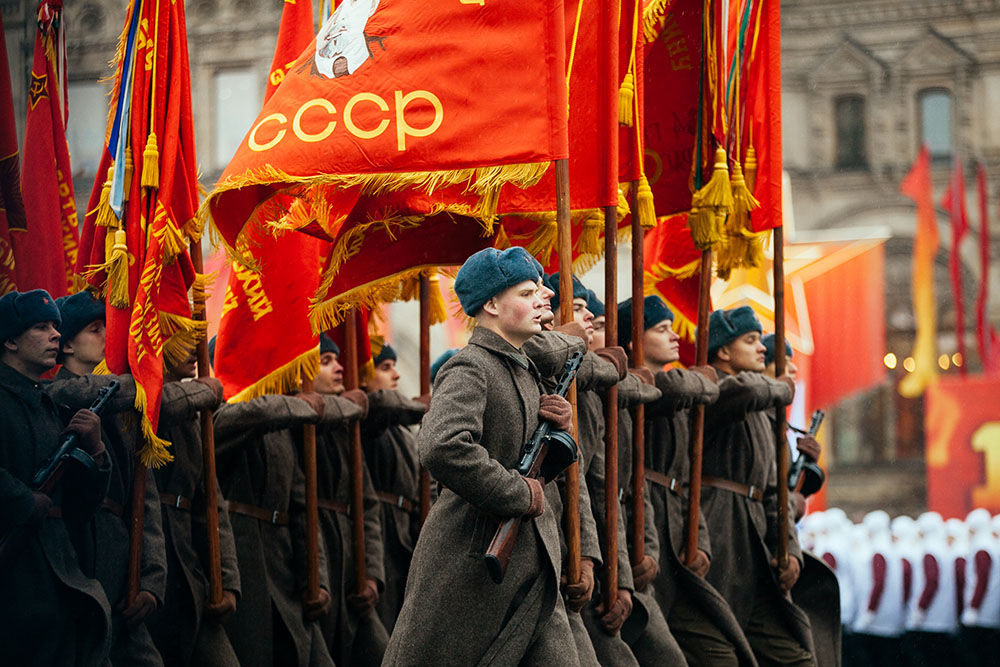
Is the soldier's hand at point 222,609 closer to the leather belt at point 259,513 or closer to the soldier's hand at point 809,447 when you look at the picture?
the leather belt at point 259,513

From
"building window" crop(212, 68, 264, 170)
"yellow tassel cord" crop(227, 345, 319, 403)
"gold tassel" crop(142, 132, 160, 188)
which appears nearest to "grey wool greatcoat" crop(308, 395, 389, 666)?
"yellow tassel cord" crop(227, 345, 319, 403)

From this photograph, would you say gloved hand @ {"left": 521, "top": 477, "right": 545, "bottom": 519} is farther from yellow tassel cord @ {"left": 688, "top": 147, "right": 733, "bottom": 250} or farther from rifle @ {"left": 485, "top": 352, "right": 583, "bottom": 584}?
yellow tassel cord @ {"left": 688, "top": 147, "right": 733, "bottom": 250}

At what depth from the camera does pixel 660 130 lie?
7.04m

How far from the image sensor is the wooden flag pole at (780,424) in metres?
6.62

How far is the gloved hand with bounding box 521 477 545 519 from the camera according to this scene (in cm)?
410

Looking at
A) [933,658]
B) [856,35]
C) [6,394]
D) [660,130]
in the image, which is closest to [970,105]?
[856,35]

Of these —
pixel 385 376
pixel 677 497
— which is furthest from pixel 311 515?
pixel 385 376

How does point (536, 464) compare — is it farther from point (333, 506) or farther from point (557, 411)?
point (333, 506)

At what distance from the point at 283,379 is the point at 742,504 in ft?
7.06

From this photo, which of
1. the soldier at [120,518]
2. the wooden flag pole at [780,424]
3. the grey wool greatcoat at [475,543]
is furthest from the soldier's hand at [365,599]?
the grey wool greatcoat at [475,543]

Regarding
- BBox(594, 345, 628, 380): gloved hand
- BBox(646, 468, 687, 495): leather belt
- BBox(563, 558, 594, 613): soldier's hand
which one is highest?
BBox(594, 345, 628, 380): gloved hand

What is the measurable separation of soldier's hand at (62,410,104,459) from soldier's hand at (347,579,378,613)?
1.89 meters

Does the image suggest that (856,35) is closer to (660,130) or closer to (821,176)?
(821,176)

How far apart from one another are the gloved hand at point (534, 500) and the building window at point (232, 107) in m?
15.6
